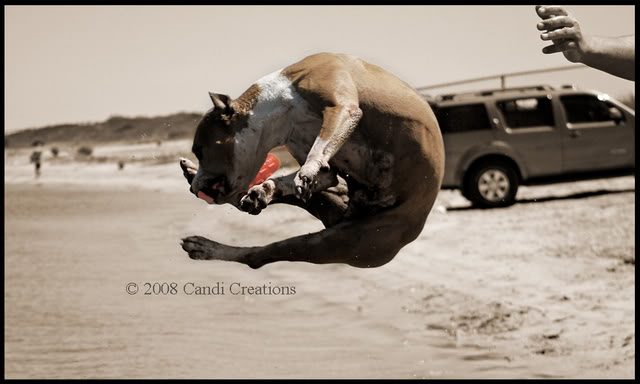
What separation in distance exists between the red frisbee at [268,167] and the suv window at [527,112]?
18168 mm

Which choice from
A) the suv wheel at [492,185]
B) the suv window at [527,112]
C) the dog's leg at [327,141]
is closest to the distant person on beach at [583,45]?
the dog's leg at [327,141]

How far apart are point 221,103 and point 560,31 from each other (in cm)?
184

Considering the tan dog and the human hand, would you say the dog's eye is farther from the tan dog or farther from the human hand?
the human hand

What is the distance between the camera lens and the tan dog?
5.16 m

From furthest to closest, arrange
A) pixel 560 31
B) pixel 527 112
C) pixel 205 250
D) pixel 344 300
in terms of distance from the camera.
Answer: pixel 344 300
pixel 527 112
pixel 205 250
pixel 560 31

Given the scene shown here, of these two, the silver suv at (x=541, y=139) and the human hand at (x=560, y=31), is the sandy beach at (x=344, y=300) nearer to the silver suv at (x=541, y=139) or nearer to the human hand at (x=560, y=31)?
the silver suv at (x=541, y=139)

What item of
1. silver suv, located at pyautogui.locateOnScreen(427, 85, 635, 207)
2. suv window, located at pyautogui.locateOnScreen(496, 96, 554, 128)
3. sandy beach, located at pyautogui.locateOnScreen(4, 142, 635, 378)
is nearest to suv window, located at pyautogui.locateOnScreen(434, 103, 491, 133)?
silver suv, located at pyautogui.locateOnScreen(427, 85, 635, 207)

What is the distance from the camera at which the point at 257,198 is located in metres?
5.19

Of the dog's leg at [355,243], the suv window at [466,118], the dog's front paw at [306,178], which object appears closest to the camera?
the dog's front paw at [306,178]

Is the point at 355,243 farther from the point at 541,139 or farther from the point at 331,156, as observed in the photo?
the point at 541,139

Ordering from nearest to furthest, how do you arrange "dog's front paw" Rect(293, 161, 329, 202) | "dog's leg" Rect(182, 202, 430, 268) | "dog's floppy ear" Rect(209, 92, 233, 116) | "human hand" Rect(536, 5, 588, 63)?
"dog's front paw" Rect(293, 161, 329, 202) < "dog's floppy ear" Rect(209, 92, 233, 116) < "human hand" Rect(536, 5, 588, 63) < "dog's leg" Rect(182, 202, 430, 268)

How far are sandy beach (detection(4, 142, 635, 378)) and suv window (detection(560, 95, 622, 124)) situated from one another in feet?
14.1

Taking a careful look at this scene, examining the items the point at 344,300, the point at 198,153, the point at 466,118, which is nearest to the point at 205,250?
the point at 198,153

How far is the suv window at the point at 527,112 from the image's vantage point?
23625 millimetres
